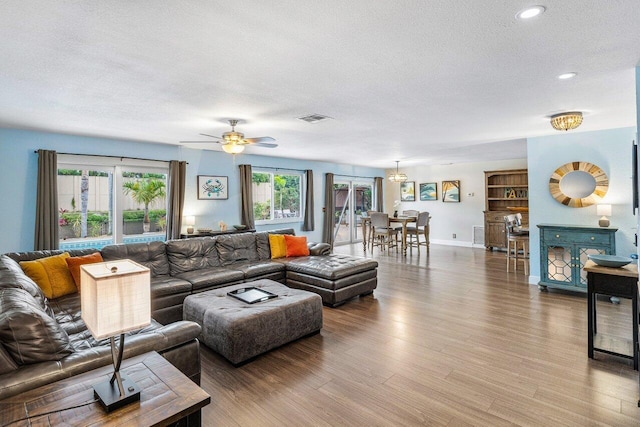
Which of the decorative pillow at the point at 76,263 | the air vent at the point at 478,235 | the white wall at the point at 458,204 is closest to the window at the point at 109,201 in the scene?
the decorative pillow at the point at 76,263

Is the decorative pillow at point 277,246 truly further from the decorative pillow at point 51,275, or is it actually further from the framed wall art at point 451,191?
the framed wall art at point 451,191

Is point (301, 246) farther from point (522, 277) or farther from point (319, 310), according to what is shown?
point (522, 277)

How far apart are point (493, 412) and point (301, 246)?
143 inches

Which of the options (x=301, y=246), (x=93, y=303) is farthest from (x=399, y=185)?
(x=93, y=303)

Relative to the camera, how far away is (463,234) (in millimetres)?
9383

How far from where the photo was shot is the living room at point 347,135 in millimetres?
2102

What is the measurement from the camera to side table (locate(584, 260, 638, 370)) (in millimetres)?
2635

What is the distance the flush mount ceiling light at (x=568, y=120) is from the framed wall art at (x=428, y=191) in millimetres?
6155

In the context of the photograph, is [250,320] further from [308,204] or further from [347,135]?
[308,204]

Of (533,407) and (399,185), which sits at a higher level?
(399,185)

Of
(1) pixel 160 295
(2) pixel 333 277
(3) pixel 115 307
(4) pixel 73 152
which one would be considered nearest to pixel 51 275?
(1) pixel 160 295

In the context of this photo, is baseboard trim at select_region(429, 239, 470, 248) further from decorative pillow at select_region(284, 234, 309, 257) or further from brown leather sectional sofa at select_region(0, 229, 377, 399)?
decorative pillow at select_region(284, 234, 309, 257)

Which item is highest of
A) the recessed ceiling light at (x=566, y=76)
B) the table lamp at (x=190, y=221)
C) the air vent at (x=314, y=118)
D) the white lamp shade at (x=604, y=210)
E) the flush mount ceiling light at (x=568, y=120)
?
the air vent at (x=314, y=118)

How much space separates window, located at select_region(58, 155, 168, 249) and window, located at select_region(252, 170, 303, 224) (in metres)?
2.16
